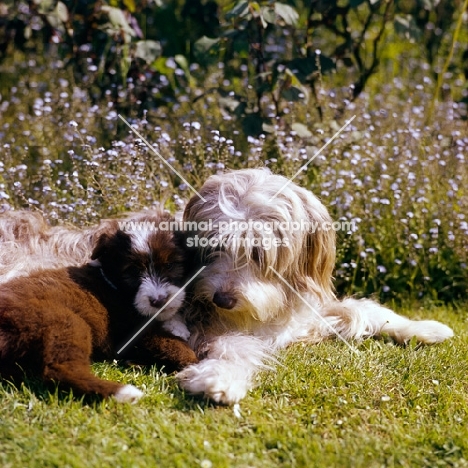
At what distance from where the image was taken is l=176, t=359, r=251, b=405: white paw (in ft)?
12.4

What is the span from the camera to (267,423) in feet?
11.9

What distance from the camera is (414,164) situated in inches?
253

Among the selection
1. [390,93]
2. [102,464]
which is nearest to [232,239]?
[102,464]

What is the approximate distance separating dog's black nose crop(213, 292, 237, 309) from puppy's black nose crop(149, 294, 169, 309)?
30 cm

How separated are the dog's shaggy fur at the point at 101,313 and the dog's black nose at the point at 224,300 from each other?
7.9 inches

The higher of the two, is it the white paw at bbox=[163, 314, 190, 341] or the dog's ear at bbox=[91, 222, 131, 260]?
the dog's ear at bbox=[91, 222, 131, 260]

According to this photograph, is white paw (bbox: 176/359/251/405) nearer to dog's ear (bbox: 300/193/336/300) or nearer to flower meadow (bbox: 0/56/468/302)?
dog's ear (bbox: 300/193/336/300)

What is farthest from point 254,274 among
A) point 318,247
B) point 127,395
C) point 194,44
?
point 194,44

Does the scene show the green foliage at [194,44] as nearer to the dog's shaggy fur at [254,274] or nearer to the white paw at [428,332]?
the dog's shaggy fur at [254,274]

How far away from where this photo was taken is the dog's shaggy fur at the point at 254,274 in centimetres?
428

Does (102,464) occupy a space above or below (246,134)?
below

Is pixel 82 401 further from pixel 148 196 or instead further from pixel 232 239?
pixel 148 196

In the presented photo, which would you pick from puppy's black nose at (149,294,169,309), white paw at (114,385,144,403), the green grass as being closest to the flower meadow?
puppy's black nose at (149,294,169,309)

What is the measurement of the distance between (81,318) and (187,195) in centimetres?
231
